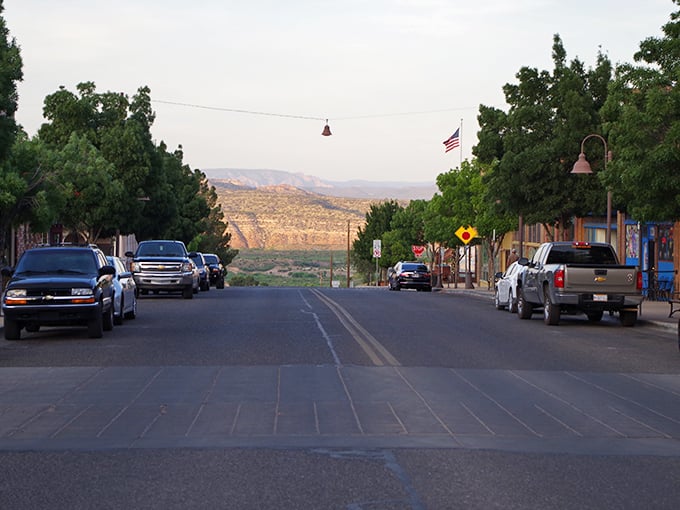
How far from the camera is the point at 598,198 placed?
147ft

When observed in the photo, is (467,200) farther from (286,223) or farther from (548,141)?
(286,223)

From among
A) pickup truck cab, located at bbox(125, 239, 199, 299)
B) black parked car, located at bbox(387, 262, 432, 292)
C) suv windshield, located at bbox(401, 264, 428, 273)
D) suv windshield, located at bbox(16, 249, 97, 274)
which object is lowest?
black parked car, located at bbox(387, 262, 432, 292)

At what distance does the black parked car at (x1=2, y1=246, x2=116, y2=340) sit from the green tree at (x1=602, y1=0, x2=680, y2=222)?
43.7 feet

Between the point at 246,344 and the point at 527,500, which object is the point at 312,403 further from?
the point at 246,344

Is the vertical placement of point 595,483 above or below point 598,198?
below

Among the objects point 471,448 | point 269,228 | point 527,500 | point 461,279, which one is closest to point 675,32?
point 471,448

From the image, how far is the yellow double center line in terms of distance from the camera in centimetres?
1788

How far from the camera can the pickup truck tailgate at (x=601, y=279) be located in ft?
89.5

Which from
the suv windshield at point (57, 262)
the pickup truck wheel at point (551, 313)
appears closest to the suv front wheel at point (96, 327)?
the suv windshield at point (57, 262)

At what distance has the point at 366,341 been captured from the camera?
70.9 feet

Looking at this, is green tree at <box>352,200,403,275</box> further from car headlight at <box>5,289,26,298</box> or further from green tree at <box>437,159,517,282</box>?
car headlight at <box>5,289,26,298</box>

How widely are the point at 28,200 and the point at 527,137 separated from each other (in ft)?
64.5

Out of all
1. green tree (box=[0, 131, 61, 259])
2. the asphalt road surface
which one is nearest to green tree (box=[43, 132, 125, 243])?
green tree (box=[0, 131, 61, 259])

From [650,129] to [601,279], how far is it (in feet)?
13.6
